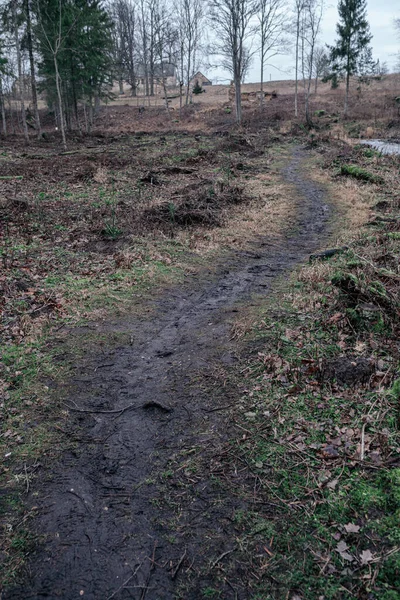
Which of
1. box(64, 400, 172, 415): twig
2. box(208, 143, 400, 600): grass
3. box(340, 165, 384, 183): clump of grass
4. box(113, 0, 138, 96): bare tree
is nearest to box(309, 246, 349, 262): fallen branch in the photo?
box(208, 143, 400, 600): grass

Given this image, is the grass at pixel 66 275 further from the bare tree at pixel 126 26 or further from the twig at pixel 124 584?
the bare tree at pixel 126 26

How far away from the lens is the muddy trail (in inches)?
101

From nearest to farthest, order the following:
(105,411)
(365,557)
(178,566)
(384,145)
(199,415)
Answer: (365,557)
(178,566)
(199,415)
(105,411)
(384,145)

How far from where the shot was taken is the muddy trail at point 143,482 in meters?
2.57

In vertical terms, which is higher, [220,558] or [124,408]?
[124,408]

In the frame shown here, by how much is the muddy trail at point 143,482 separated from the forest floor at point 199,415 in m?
0.01

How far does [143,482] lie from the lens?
3275 millimetres

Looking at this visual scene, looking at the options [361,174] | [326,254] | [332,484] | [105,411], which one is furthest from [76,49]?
[332,484]

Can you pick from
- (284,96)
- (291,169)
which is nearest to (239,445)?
(291,169)

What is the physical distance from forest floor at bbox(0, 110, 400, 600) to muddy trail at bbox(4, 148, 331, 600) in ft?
0.05

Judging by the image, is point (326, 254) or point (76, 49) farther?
point (76, 49)

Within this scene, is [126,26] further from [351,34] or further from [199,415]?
[199,415]

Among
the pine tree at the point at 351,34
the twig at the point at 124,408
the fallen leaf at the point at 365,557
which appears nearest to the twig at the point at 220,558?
the fallen leaf at the point at 365,557

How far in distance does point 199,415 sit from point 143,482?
918 mm
